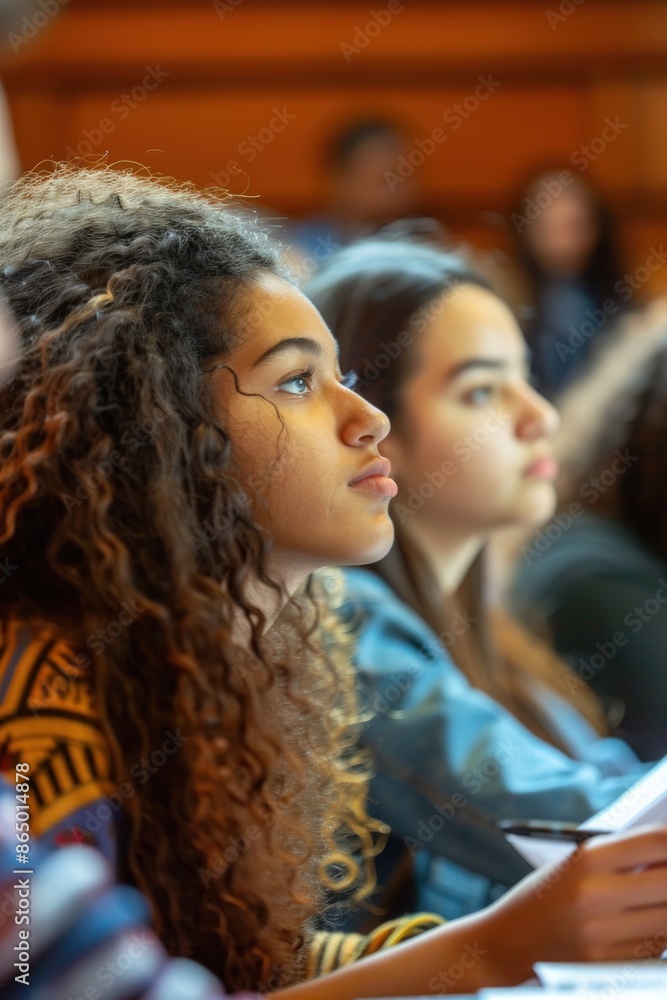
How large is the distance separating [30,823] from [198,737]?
132mm

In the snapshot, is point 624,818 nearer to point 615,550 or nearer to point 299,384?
point 299,384

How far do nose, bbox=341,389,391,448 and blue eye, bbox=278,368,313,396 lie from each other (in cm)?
3

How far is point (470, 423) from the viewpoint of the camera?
126cm

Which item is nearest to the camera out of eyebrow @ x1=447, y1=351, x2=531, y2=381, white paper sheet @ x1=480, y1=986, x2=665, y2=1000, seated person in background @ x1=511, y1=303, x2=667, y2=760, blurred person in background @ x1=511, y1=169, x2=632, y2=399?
white paper sheet @ x1=480, y1=986, x2=665, y2=1000

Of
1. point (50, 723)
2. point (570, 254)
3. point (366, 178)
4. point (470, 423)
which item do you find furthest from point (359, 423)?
point (366, 178)

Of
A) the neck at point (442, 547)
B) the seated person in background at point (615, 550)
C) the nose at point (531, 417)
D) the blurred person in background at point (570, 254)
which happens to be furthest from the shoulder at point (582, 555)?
the blurred person in background at point (570, 254)

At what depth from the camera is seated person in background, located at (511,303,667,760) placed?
150 centimetres

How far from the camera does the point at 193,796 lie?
78 cm

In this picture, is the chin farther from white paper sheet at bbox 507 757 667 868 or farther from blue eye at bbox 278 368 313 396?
white paper sheet at bbox 507 757 667 868

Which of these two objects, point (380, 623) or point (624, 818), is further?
point (380, 623)

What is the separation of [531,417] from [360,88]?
3.18 meters

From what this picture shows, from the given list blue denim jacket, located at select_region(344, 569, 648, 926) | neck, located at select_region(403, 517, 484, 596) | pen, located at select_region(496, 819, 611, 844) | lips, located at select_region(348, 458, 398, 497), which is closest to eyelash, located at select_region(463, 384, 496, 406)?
neck, located at select_region(403, 517, 484, 596)

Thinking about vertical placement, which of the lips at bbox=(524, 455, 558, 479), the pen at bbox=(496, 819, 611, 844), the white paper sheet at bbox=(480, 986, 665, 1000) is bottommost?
the lips at bbox=(524, 455, 558, 479)

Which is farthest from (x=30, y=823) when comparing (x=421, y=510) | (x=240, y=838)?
(x=421, y=510)
